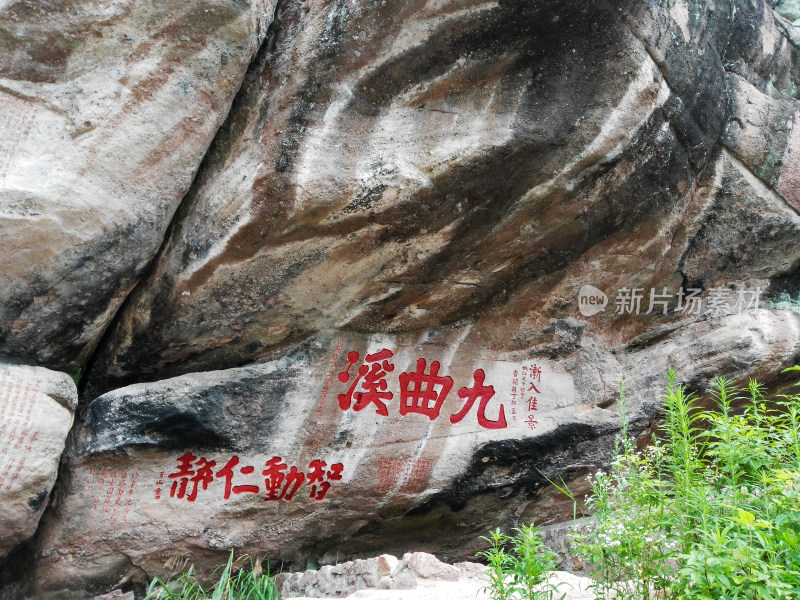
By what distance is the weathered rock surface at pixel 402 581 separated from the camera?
3.58 metres

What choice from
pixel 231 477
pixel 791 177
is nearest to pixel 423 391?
pixel 231 477

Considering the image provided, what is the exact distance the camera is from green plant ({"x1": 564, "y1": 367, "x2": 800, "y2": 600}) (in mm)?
2371

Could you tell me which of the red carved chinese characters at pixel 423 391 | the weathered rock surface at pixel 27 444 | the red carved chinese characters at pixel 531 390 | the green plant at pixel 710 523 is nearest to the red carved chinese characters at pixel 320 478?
the red carved chinese characters at pixel 423 391

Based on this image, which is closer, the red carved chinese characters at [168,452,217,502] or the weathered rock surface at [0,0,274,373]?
the weathered rock surface at [0,0,274,373]

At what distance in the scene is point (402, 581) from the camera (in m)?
3.79

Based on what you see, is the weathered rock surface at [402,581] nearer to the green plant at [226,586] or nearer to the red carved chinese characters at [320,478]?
the green plant at [226,586]

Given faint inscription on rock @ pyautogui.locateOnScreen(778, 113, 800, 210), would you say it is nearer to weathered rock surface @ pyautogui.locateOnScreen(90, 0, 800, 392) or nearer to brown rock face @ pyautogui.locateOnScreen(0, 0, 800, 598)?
brown rock face @ pyautogui.locateOnScreen(0, 0, 800, 598)

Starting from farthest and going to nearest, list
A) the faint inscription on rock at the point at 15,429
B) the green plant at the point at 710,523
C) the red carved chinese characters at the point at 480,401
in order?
1. the red carved chinese characters at the point at 480,401
2. the faint inscription on rock at the point at 15,429
3. the green plant at the point at 710,523

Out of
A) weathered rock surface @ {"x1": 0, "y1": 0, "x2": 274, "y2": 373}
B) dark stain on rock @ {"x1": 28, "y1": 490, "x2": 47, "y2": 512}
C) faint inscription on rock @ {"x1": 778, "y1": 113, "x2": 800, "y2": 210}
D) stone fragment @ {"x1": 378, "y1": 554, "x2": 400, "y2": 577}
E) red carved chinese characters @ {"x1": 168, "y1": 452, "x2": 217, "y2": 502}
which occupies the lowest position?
stone fragment @ {"x1": 378, "y1": 554, "x2": 400, "y2": 577}

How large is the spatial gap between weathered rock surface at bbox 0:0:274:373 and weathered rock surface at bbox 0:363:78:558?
0.73ft

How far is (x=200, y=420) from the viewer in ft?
14.3

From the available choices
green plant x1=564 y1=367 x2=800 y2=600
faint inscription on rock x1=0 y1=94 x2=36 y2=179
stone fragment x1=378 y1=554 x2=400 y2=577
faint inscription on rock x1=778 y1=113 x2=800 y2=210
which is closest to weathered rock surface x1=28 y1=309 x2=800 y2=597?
stone fragment x1=378 y1=554 x2=400 y2=577

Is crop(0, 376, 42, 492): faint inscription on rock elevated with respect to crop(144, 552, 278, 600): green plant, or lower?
elevated

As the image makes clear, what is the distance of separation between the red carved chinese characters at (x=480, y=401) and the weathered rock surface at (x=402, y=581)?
3.26 feet
